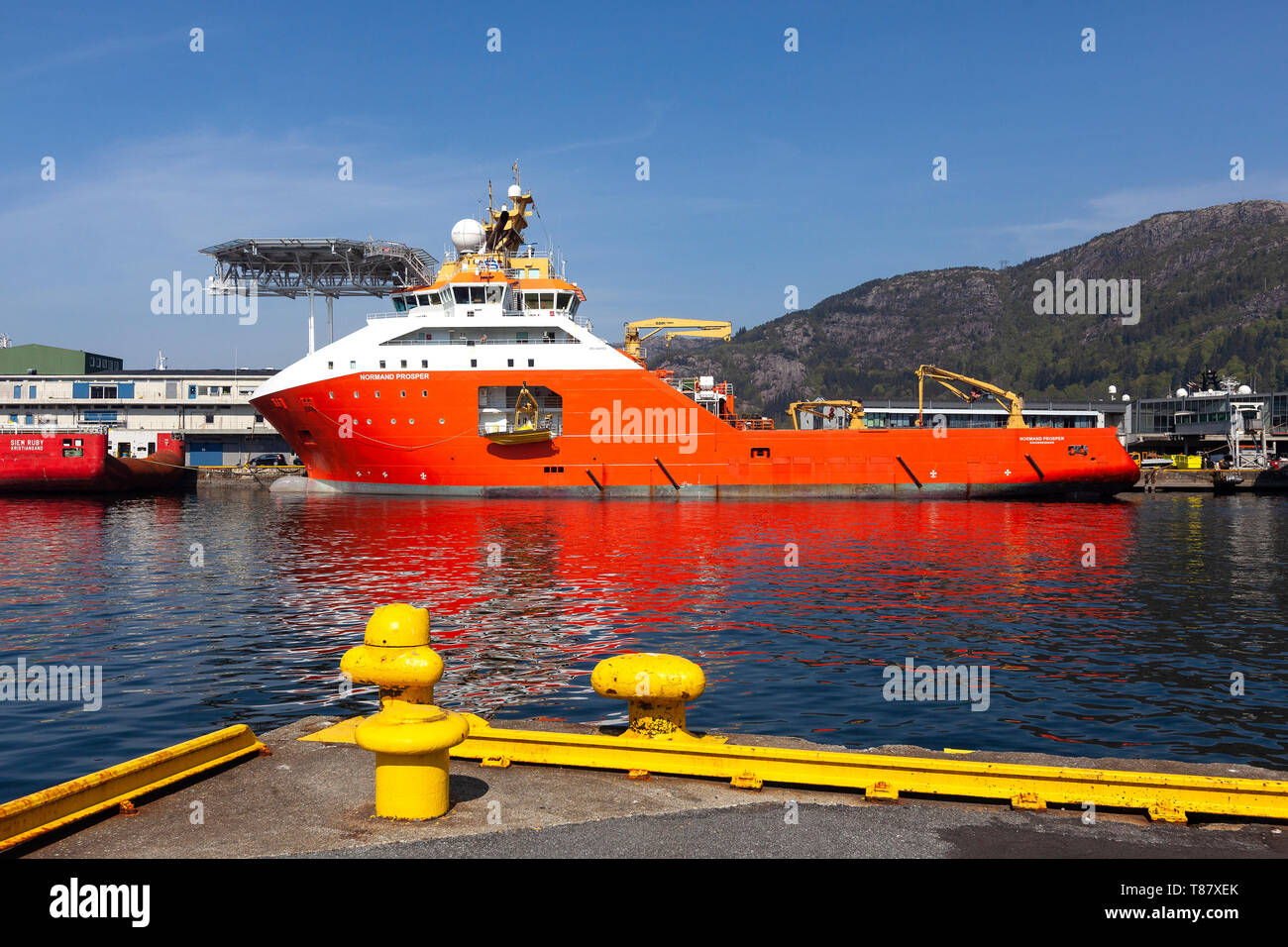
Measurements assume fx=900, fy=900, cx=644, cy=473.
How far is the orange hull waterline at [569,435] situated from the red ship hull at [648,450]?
66mm

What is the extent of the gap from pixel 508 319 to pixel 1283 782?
40.0 metres

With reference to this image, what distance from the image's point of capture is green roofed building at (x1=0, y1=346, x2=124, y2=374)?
84.4 m

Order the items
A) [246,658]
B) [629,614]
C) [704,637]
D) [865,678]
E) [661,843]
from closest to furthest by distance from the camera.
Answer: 1. [661,843]
2. [865,678]
3. [246,658]
4. [704,637]
5. [629,614]

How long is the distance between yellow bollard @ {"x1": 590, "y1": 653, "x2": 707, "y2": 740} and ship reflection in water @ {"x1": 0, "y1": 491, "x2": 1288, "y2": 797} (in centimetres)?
287

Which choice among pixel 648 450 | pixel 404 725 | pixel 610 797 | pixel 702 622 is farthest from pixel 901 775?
pixel 648 450

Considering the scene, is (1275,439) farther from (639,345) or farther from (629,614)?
(629,614)

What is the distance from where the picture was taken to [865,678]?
1198 centimetres

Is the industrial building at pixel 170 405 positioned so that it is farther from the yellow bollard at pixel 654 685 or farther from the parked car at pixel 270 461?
the yellow bollard at pixel 654 685

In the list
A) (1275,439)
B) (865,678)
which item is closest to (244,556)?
(865,678)

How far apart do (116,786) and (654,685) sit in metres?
3.77

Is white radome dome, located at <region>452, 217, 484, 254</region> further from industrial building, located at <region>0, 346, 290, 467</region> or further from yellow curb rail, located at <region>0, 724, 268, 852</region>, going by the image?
yellow curb rail, located at <region>0, 724, 268, 852</region>

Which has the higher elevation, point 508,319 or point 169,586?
point 508,319

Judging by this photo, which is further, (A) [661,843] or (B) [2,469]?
(B) [2,469]

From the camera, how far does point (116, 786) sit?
6098 millimetres
